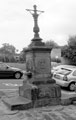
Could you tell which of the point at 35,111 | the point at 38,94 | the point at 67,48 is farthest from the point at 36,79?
the point at 67,48

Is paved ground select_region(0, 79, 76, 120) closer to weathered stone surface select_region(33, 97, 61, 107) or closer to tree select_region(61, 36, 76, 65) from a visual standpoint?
weathered stone surface select_region(33, 97, 61, 107)

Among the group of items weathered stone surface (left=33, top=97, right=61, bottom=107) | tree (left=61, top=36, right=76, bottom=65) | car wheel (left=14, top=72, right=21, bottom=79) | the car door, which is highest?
tree (left=61, top=36, right=76, bottom=65)

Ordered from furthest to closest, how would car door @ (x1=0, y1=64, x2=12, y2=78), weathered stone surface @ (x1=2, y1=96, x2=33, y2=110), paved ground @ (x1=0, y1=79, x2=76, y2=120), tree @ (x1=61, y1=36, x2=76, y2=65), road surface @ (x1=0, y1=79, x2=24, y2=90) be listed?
tree @ (x1=61, y1=36, x2=76, y2=65)
car door @ (x1=0, y1=64, x2=12, y2=78)
road surface @ (x1=0, y1=79, x2=24, y2=90)
weathered stone surface @ (x1=2, y1=96, x2=33, y2=110)
paved ground @ (x1=0, y1=79, x2=76, y2=120)

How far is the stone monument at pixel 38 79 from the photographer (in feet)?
21.2

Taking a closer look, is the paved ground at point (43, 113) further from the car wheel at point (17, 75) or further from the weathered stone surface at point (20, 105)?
the car wheel at point (17, 75)

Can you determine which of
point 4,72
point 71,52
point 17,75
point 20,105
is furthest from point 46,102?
point 71,52

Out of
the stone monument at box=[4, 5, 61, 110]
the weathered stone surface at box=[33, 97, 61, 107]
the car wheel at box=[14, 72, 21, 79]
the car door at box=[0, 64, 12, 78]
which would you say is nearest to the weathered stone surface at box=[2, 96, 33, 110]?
the stone monument at box=[4, 5, 61, 110]

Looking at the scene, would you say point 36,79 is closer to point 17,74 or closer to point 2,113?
point 2,113

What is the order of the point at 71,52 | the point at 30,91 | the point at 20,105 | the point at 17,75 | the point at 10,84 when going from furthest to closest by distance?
the point at 71,52
the point at 17,75
the point at 10,84
the point at 30,91
the point at 20,105

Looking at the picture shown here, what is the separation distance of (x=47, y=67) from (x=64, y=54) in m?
26.8

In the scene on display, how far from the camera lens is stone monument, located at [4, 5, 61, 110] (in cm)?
648

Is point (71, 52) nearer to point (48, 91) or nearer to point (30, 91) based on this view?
point (48, 91)

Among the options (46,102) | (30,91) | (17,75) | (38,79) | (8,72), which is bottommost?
(46,102)

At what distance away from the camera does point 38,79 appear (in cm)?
678
